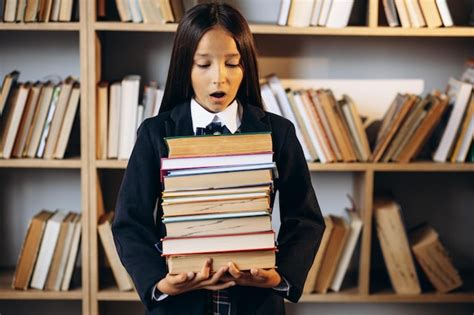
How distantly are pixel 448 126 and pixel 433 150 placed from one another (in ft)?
0.41

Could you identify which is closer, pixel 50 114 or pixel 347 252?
pixel 50 114

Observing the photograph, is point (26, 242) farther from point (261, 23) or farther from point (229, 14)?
point (229, 14)

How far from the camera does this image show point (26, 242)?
2436mm

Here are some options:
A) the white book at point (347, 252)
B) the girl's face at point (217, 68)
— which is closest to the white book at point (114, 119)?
the white book at point (347, 252)

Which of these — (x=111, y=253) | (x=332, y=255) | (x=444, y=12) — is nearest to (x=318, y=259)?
(x=332, y=255)

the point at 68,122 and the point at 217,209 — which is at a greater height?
the point at 68,122

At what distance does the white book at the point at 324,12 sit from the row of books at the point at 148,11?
0.44m

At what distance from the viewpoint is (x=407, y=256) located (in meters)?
2.49

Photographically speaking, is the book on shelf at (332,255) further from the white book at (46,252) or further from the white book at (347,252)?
the white book at (46,252)

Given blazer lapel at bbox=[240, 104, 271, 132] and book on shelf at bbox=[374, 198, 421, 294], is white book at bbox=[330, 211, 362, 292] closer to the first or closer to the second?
book on shelf at bbox=[374, 198, 421, 294]

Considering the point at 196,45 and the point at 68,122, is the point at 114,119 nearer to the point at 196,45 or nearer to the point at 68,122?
the point at 68,122

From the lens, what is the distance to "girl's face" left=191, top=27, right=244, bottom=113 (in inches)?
53.6

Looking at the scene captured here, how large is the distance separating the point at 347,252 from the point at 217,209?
1332mm

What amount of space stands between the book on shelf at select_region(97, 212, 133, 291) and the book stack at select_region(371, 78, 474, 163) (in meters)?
0.87
